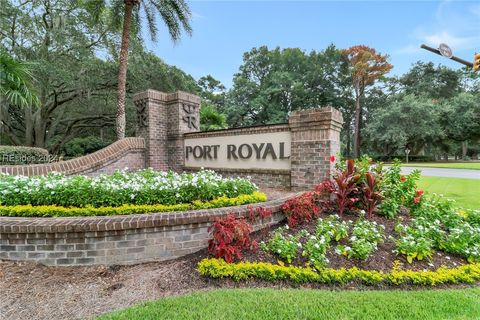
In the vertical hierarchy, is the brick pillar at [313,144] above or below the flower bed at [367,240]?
above

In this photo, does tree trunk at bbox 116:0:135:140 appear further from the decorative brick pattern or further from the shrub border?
the shrub border

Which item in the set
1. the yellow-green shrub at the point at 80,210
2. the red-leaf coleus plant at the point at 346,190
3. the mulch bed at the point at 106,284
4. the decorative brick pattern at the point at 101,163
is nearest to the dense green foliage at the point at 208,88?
the decorative brick pattern at the point at 101,163

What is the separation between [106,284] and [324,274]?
2.23 metres

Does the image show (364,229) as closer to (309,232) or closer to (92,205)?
(309,232)

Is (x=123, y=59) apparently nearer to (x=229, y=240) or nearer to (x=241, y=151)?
(x=241, y=151)

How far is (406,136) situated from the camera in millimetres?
28094

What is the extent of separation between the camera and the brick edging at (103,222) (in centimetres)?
286

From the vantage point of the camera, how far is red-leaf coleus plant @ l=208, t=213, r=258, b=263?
285 cm

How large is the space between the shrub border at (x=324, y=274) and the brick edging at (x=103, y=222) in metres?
0.63

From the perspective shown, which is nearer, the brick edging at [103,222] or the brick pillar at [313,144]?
the brick edging at [103,222]

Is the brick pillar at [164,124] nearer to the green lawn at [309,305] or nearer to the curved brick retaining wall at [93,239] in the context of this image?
Answer: the curved brick retaining wall at [93,239]

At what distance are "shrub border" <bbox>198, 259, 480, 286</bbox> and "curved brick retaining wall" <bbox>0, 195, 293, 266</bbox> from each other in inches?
25.0

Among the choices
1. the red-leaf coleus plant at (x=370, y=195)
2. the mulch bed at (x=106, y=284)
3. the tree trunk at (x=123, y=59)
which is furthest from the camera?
the tree trunk at (x=123, y=59)

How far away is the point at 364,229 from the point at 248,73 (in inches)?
1238
